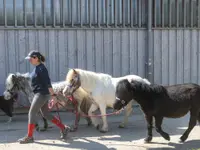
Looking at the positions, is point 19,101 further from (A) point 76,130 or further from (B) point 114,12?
(B) point 114,12

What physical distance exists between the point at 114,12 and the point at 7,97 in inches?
142

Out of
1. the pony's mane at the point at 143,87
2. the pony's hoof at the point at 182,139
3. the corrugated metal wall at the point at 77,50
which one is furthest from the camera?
the corrugated metal wall at the point at 77,50

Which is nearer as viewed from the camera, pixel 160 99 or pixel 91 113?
pixel 160 99

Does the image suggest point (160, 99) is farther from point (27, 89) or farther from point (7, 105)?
point (7, 105)

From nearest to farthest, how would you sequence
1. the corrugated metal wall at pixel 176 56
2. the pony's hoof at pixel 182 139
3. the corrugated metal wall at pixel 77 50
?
the pony's hoof at pixel 182 139
the corrugated metal wall at pixel 77 50
the corrugated metal wall at pixel 176 56

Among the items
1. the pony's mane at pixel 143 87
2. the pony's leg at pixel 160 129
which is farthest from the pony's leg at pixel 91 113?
the pony's leg at pixel 160 129

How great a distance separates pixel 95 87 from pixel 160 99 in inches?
59.5

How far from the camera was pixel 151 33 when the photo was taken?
9.85 meters

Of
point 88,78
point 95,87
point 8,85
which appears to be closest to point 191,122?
point 95,87

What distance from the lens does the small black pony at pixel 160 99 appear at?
6.66 metres

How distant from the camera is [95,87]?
25.1 feet

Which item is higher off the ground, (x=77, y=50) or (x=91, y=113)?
(x=77, y=50)

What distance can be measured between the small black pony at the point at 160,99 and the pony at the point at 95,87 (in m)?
0.61

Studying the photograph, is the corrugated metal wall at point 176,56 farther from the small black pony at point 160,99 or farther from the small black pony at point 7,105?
the small black pony at point 7,105
